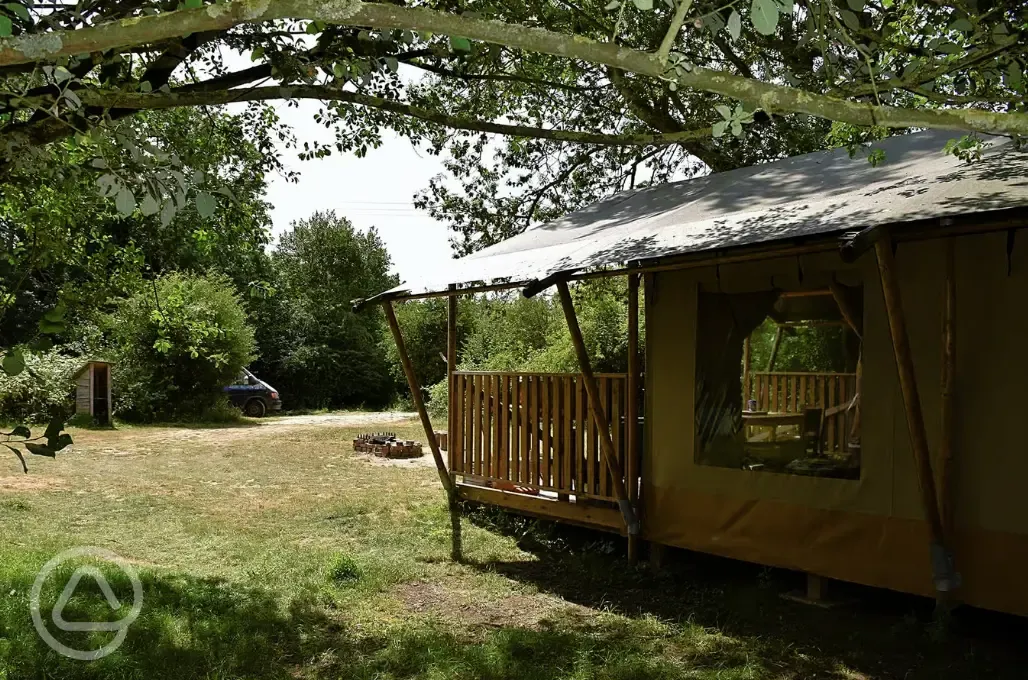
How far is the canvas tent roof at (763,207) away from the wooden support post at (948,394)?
53 centimetres

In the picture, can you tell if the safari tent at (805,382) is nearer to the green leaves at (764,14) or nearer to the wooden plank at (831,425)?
the wooden plank at (831,425)

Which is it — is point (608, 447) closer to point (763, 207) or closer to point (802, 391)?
point (763, 207)

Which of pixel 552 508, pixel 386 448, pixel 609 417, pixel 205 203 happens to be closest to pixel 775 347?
pixel 609 417

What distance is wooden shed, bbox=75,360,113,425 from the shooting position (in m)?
18.2

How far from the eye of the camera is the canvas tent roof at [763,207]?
4.86 meters

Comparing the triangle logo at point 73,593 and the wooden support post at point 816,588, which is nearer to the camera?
the triangle logo at point 73,593

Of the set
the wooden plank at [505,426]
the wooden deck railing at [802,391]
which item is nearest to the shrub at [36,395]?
the wooden plank at [505,426]

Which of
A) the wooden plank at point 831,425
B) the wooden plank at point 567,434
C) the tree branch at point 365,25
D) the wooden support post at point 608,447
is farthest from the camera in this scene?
the wooden plank at point 567,434

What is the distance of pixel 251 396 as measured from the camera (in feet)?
76.1

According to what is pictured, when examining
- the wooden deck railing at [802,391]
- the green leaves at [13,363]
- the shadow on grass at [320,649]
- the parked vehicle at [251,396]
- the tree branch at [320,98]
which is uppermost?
the tree branch at [320,98]

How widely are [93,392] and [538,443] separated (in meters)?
14.1

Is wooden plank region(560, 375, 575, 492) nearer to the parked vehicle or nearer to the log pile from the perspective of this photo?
the log pile

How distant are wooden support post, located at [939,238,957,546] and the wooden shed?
680 inches

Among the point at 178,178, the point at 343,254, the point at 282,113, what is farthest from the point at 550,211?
the point at 343,254
